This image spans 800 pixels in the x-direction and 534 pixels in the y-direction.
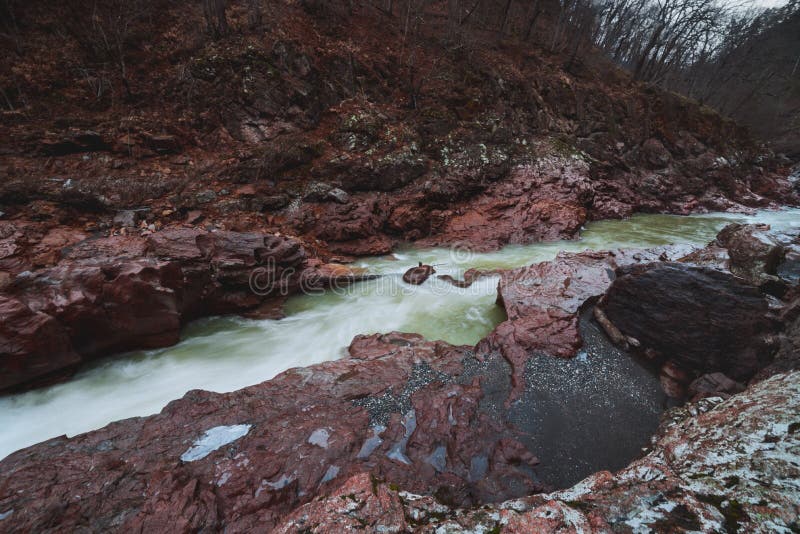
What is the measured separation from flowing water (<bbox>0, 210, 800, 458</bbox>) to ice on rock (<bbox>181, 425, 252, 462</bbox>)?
1.51 m

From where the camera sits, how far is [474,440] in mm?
3020

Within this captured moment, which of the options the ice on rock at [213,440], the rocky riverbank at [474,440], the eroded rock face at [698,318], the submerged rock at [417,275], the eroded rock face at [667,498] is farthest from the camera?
the submerged rock at [417,275]

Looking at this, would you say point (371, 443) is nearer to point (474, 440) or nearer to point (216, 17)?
point (474, 440)

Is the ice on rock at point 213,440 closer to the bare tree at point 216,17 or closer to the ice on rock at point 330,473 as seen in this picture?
the ice on rock at point 330,473

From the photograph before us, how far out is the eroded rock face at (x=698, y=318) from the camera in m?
3.52

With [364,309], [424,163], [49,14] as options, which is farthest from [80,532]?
[49,14]

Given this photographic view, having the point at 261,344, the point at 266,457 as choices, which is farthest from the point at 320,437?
the point at 261,344

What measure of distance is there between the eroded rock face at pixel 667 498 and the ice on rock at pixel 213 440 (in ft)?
5.17

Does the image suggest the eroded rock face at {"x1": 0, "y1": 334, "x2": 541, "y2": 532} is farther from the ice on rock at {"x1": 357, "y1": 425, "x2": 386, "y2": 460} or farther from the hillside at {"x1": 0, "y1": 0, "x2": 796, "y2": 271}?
the hillside at {"x1": 0, "y1": 0, "x2": 796, "y2": 271}

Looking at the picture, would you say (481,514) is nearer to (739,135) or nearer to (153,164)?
(153,164)

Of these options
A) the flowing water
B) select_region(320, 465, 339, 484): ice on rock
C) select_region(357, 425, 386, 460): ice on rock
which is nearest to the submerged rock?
the flowing water

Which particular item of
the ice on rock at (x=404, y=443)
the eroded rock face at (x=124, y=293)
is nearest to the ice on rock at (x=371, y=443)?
the ice on rock at (x=404, y=443)

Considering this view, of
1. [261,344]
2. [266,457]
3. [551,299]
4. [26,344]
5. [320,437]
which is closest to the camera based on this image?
[266,457]

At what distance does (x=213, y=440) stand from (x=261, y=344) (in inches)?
101
